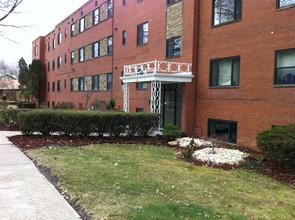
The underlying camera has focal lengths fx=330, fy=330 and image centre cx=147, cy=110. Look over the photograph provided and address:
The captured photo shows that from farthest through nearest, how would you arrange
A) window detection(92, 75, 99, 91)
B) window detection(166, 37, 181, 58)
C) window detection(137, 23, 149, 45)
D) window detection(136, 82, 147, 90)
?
window detection(92, 75, 99, 91) < window detection(137, 23, 149, 45) < window detection(136, 82, 147, 90) < window detection(166, 37, 181, 58)

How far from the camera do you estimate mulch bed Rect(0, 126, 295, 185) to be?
918 centimetres

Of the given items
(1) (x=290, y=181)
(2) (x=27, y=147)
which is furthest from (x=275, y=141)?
(2) (x=27, y=147)

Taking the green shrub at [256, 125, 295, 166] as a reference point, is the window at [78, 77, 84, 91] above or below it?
above

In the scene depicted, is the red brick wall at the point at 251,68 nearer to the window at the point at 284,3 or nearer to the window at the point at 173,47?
the window at the point at 284,3

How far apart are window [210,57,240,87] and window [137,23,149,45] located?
23.4ft

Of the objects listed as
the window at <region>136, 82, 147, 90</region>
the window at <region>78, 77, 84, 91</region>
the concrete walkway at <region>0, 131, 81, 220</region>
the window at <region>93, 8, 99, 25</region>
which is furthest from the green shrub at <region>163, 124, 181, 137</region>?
the window at <region>78, 77, 84, 91</region>

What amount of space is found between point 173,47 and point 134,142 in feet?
23.8

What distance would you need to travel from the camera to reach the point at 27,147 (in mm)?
10898

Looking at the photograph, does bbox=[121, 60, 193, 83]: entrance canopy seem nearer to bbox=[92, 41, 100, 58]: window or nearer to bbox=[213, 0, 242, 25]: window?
bbox=[213, 0, 242, 25]: window

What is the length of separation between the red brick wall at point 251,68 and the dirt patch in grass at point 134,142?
255cm

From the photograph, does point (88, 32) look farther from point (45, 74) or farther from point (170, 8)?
point (45, 74)

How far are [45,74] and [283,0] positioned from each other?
4317 centimetres

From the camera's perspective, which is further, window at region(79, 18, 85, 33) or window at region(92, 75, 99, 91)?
window at region(79, 18, 85, 33)

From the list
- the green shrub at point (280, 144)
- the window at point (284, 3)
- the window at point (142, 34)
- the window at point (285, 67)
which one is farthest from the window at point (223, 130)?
the window at point (142, 34)
